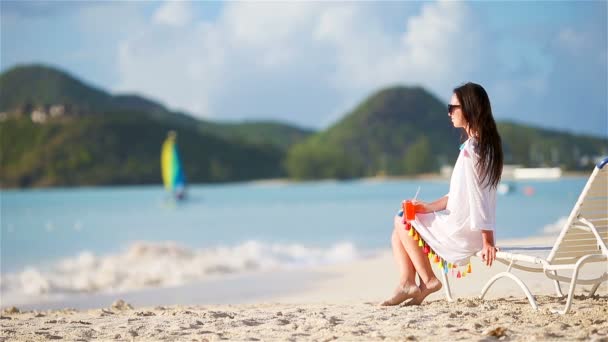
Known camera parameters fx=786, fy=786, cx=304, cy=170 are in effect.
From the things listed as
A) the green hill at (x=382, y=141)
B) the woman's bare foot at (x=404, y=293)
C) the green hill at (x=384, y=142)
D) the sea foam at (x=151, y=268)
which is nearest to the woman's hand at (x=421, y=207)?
the woman's bare foot at (x=404, y=293)

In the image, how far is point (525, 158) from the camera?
61156mm

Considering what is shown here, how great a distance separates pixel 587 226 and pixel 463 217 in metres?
0.64

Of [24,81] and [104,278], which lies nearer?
[104,278]

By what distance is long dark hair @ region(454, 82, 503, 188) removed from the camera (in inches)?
164

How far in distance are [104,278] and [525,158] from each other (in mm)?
53897

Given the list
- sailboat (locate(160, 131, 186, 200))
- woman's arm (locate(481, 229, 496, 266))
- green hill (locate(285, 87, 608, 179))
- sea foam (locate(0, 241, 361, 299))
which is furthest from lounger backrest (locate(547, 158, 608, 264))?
green hill (locate(285, 87, 608, 179))

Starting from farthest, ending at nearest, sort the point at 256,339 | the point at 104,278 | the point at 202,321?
1. the point at 104,278
2. the point at 202,321
3. the point at 256,339

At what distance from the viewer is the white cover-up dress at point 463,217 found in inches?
163

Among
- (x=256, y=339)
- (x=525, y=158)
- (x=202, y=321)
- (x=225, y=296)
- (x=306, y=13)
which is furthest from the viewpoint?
(x=306, y=13)

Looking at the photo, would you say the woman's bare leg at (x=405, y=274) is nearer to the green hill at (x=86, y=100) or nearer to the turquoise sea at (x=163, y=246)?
the turquoise sea at (x=163, y=246)

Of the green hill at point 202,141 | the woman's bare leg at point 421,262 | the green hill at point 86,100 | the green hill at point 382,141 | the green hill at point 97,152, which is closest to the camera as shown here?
the woman's bare leg at point 421,262

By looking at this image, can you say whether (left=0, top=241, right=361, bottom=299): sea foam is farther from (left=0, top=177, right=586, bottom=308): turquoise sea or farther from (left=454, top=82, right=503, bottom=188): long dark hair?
(left=454, top=82, right=503, bottom=188): long dark hair

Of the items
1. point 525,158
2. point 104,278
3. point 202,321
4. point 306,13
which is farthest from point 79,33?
point 202,321

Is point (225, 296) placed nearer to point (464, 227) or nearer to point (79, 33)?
point (464, 227)
